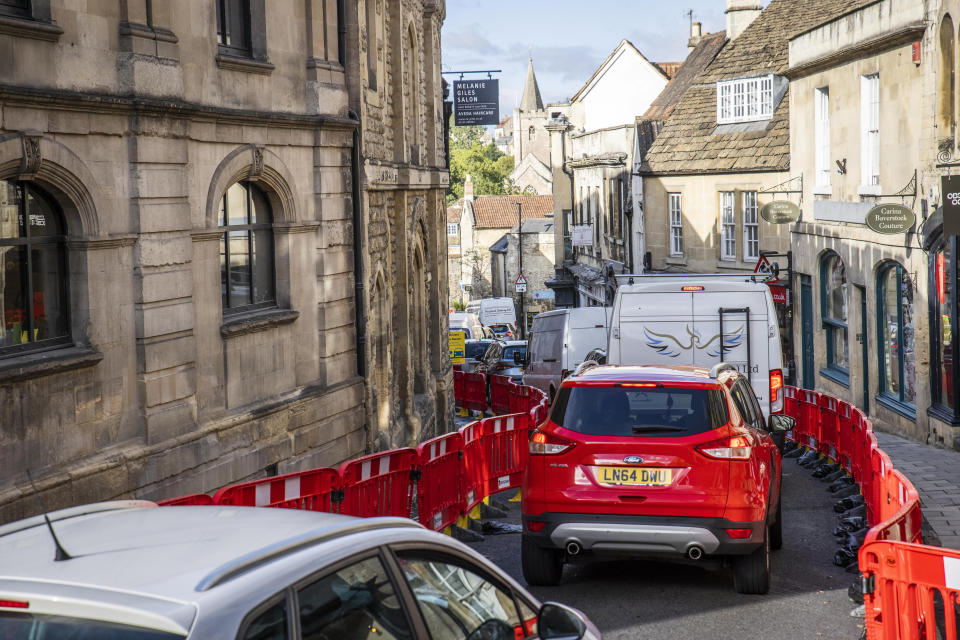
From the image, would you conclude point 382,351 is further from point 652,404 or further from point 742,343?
point 652,404

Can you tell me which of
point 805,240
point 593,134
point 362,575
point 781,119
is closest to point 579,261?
point 593,134

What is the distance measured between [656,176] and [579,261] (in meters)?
15.1

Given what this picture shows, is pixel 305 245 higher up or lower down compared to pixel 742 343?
higher up

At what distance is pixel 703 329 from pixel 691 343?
0.77 ft

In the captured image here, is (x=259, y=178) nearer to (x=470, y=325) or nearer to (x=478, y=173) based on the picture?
(x=470, y=325)

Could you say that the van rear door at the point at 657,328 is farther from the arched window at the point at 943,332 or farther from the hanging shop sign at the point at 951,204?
the arched window at the point at 943,332

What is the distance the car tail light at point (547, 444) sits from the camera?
9.16 m

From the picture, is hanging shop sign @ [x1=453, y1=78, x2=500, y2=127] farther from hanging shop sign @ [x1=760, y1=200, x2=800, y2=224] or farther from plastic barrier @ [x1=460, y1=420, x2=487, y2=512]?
plastic barrier @ [x1=460, y1=420, x2=487, y2=512]

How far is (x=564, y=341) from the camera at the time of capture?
24500 mm

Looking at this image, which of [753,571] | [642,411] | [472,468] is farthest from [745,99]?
[753,571]

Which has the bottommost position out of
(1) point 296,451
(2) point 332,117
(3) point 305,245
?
(1) point 296,451

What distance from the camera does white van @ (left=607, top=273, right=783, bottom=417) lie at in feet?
48.9

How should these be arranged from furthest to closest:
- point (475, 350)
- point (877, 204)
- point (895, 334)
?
point (475, 350) → point (895, 334) → point (877, 204)

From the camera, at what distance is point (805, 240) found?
25969mm
